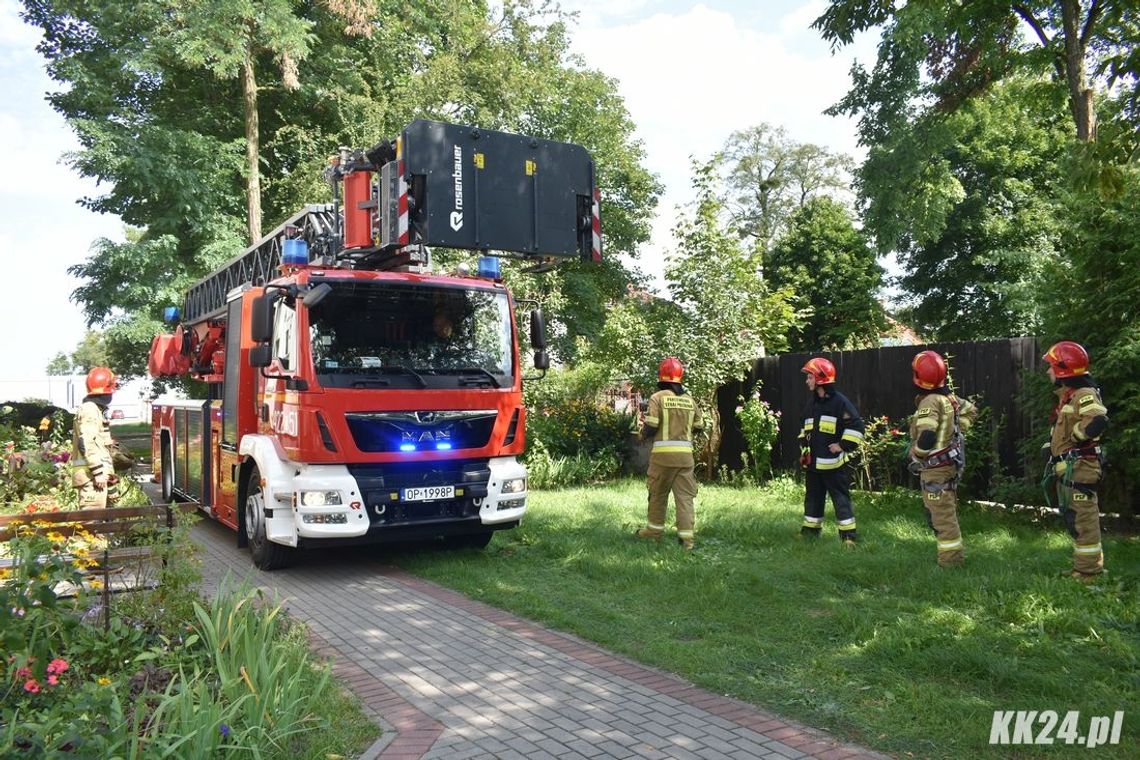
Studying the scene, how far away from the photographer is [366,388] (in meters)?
7.41

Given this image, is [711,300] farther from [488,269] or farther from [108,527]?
[108,527]

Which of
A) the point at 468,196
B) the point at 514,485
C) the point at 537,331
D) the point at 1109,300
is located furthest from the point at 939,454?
the point at 468,196

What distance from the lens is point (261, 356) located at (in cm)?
774

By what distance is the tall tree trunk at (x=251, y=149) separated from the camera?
1944cm

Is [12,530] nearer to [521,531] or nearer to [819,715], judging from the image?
[819,715]

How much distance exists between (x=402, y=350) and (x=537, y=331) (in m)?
1.54

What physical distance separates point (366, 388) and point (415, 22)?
1952 centimetres

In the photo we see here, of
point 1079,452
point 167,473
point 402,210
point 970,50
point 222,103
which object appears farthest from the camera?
point 222,103

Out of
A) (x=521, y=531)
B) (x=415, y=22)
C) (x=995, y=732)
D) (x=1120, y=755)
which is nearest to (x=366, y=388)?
(x=521, y=531)

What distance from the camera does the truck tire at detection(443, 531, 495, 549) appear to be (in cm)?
882

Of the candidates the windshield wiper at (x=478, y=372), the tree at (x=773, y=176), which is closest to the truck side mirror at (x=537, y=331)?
the windshield wiper at (x=478, y=372)

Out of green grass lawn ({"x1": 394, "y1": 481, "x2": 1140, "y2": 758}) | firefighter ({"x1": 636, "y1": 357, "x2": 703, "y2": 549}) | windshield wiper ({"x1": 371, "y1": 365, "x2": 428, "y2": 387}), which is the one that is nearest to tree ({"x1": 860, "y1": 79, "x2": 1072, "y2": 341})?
firefighter ({"x1": 636, "y1": 357, "x2": 703, "y2": 549})

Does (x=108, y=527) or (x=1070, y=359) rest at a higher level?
(x=1070, y=359)

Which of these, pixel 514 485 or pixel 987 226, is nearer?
pixel 514 485
